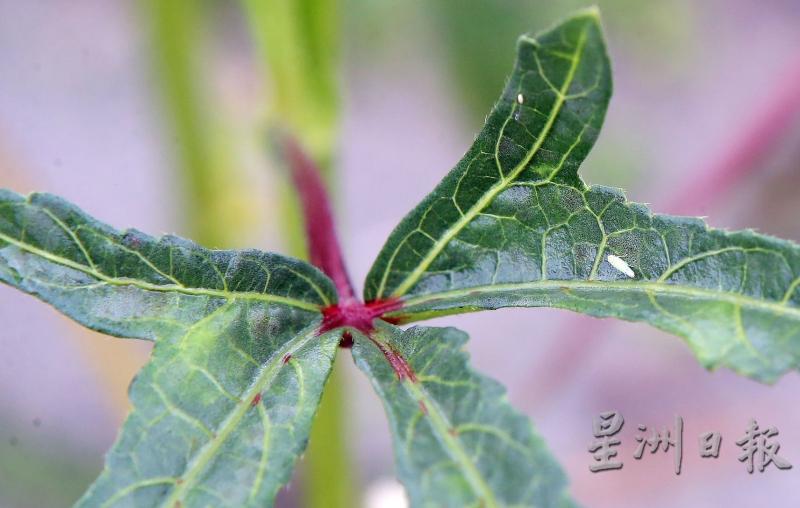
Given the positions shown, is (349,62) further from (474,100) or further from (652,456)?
(652,456)

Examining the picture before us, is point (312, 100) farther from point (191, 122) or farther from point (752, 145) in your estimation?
point (752, 145)

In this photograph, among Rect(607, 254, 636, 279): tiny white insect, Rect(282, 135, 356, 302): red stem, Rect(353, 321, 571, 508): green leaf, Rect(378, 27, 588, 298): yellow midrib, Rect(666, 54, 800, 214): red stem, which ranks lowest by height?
Rect(353, 321, 571, 508): green leaf

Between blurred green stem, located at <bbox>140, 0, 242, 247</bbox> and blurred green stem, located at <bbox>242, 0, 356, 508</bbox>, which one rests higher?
blurred green stem, located at <bbox>140, 0, 242, 247</bbox>

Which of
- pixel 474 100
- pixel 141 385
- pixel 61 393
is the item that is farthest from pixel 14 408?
pixel 141 385

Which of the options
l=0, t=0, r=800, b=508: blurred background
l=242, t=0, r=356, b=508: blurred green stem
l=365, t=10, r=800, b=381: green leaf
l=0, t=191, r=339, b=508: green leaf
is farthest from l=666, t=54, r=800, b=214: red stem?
l=0, t=191, r=339, b=508: green leaf

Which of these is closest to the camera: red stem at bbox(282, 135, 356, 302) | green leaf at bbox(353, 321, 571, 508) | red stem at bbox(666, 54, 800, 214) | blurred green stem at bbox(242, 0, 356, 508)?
green leaf at bbox(353, 321, 571, 508)

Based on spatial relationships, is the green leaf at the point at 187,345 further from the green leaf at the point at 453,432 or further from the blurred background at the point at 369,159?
the blurred background at the point at 369,159

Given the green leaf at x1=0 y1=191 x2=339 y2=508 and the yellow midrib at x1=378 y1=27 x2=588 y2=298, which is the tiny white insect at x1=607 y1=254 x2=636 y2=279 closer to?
the yellow midrib at x1=378 y1=27 x2=588 y2=298
